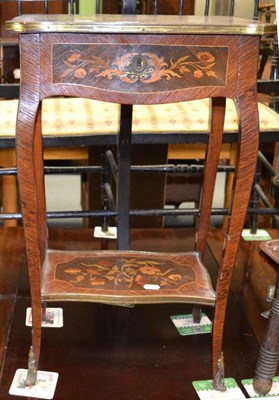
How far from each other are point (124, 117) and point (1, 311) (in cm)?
61

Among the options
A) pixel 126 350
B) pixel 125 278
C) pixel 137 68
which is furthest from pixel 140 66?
pixel 126 350

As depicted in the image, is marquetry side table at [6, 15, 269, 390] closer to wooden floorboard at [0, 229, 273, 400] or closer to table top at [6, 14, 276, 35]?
table top at [6, 14, 276, 35]

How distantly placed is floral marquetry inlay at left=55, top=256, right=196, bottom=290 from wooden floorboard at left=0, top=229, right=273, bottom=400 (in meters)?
0.18

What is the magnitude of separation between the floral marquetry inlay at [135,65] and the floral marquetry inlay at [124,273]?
1.55ft

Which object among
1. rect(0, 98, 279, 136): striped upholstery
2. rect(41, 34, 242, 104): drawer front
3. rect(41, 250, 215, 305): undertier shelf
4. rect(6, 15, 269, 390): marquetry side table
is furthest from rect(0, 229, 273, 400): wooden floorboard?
rect(41, 34, 242, 104): drawer front

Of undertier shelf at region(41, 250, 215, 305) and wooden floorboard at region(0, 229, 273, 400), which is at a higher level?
undertier shelf at region(41, 250, 215, 305)

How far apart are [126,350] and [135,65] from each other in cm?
71

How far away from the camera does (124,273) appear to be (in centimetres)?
135

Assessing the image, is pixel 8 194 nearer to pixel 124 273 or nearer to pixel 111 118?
pixel 111 118

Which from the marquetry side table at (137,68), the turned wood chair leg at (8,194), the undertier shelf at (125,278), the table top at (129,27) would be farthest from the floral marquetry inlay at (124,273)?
the turned wood chair leg at (8,194)

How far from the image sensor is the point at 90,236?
1983mm

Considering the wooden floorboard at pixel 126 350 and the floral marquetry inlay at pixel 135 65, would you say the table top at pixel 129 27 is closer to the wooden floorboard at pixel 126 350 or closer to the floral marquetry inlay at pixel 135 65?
the floral marquetry inlay at pixel 135 65

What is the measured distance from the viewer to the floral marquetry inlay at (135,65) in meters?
1.01

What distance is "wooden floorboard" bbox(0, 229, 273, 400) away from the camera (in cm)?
126
